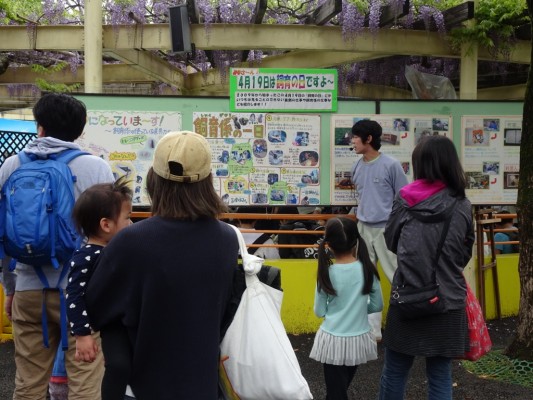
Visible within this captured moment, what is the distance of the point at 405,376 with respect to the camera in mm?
3646

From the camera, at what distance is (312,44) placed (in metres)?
8.80

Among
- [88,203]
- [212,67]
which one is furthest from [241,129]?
[212,67]

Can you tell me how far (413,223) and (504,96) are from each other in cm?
1050

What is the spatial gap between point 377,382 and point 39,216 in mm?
3159

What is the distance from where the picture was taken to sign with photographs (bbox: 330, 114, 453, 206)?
649cm

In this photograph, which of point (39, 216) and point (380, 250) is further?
point (380, 250)

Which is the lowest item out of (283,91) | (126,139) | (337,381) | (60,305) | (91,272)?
(337,381)

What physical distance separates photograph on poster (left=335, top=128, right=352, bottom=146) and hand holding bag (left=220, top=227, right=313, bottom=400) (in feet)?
14.0

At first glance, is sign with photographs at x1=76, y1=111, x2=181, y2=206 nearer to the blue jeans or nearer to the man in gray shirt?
the man in gray shirt

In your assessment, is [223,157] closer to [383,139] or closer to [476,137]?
[383,139]

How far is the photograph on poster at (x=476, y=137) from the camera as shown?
6680 mm

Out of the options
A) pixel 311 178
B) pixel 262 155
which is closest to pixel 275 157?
pixel 262 155

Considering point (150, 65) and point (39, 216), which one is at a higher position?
point (150, 65)

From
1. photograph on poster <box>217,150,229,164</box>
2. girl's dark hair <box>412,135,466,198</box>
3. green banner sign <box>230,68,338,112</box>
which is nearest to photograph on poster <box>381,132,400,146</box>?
green banner sign <box>230,68,338,112</box>
